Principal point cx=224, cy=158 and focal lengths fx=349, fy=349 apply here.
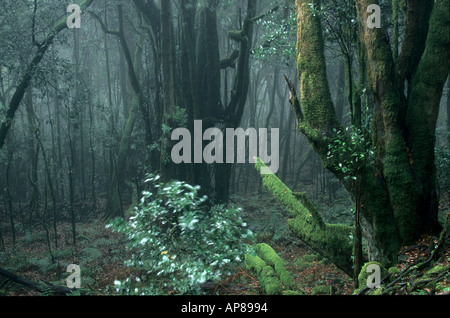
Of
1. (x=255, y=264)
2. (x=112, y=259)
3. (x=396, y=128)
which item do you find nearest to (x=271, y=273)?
(x=255, y=264)

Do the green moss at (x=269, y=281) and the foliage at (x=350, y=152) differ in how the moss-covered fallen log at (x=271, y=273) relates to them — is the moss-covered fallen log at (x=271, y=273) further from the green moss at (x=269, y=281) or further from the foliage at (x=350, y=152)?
the foliage at (x=350, y=152)

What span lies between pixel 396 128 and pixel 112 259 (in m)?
9.13

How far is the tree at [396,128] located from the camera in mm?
5008

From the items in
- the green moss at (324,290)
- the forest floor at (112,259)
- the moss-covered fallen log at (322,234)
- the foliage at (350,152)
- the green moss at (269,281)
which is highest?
the foliage at (350,152)

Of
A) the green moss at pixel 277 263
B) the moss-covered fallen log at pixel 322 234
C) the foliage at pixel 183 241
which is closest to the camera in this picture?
the foliage at pixel 183 241

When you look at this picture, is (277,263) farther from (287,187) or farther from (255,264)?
(287,187)

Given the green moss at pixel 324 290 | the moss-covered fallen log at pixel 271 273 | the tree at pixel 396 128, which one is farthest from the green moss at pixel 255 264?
the tree at pixel 396 128

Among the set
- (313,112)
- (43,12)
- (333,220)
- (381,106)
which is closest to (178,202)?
(313,112)

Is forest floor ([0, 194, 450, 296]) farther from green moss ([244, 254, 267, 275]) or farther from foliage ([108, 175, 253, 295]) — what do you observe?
foliage ([108, 175, 253, 295])

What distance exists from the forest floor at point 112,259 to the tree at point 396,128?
0.41 metres

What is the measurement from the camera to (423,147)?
5156mm

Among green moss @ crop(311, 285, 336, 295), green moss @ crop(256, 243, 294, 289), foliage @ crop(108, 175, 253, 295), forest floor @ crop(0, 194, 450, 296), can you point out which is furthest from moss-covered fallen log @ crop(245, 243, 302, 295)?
foliage @ crop(108, 175, 253, 295)
